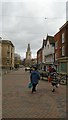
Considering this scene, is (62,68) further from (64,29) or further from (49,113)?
(49,113)

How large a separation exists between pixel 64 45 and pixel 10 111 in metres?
33.0

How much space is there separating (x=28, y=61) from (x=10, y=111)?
14811 centimetres

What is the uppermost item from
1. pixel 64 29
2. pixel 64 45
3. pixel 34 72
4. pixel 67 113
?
pixel 64 29

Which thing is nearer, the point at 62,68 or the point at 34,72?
the point at 34,72

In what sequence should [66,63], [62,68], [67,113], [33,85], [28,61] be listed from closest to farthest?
[67,113] < [33,85] < [66,63] < [62,68] < [28,61]

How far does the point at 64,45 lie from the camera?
4034 cm

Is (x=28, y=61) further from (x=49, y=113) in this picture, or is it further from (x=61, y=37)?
(x=49, y=113)

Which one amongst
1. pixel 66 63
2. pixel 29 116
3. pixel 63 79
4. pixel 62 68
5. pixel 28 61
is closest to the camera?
pixel 29 116

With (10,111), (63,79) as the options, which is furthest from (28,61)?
(10,111)

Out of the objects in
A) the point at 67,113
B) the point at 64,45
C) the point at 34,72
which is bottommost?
the point at 67,113

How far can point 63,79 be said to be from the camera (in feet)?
76.5

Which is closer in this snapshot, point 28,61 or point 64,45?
point 64,45

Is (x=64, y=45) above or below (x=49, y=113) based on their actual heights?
above

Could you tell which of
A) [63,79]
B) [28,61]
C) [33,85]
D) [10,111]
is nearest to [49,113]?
[10,111]
